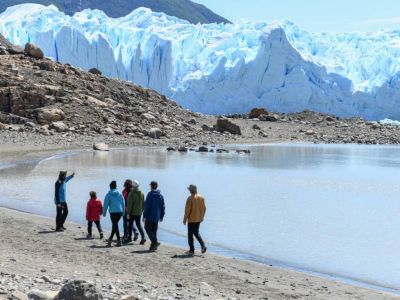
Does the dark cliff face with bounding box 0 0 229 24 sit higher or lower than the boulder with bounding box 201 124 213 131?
higher

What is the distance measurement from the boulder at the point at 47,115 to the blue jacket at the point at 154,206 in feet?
76.2

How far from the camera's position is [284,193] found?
666 inches

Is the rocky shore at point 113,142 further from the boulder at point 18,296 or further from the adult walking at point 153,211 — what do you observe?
the adult walking at point 153,211

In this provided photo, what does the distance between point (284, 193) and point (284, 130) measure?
97.4ft

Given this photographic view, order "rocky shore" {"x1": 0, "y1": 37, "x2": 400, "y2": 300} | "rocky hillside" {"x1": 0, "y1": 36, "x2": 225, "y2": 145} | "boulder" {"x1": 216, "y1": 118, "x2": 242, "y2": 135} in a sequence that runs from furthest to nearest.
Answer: "boulder" {"x1": 216, "y1": 118, "x2": 242, "y2": 135} → "rocky hillside" {"x1": 0, "y1": 36, "x2": 225, "y2": 145} → "rocky shore" {"x1": 0, "y1": 37, "x2": 400, "y2": 300}

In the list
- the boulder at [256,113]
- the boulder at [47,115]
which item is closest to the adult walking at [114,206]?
the boulder at [47,115]

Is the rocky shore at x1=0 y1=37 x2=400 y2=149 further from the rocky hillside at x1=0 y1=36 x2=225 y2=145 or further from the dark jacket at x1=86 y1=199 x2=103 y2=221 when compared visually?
the dark jacket at x1=86 y1=199 x2=103 y2=221

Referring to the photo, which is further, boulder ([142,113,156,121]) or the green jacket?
boulder ([142,113,156,121])

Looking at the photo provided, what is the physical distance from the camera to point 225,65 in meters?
56.2

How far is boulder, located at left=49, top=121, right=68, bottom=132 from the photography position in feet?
99.7

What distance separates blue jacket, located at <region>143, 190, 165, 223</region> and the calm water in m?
1.28

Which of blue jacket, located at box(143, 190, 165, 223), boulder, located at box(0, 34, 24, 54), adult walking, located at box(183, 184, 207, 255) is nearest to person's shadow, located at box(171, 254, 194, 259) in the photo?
adult walking, located at box(183, 184, 207, 255)

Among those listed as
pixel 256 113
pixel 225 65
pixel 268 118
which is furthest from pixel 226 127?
pixel 225 65

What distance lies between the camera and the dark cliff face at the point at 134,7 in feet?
373
